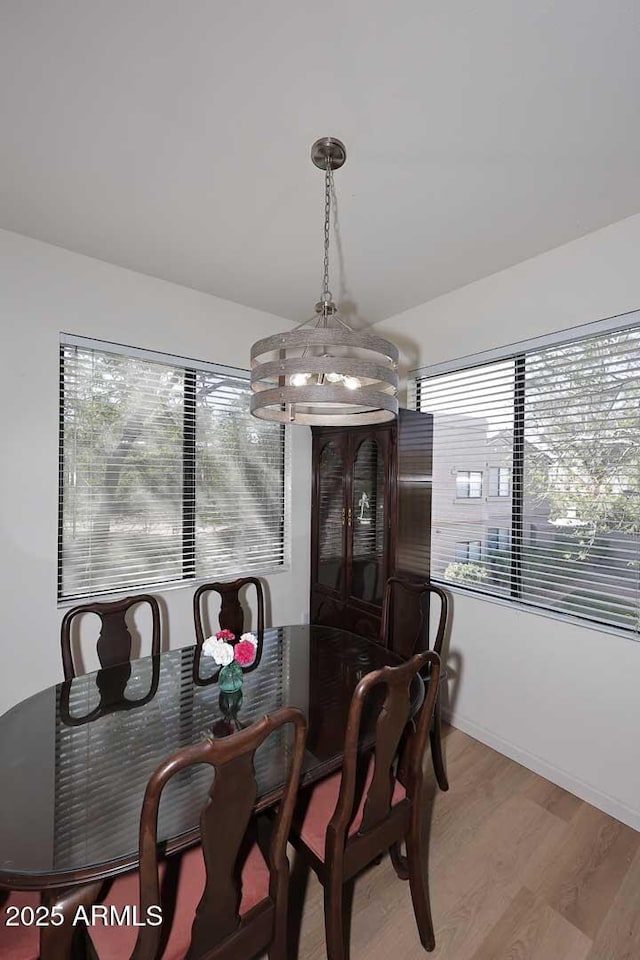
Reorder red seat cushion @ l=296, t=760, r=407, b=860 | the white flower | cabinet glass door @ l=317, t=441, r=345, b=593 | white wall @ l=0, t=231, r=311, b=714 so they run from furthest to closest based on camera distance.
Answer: cabinet glass door @ l=317, t=441, r=345, b=593
white wall @ l=0, t=231, r=311, b=714
the white flower
red seat cushion @ l=296, t=760, r=407, b=860

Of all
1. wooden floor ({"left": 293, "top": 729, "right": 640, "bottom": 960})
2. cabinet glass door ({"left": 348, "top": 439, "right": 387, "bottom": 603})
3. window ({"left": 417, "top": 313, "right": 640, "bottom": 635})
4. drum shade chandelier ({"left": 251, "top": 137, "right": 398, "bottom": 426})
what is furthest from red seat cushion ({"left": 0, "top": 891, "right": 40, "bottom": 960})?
window ({"left": 417, "top": 313, "right": 640, "bottom": 635})

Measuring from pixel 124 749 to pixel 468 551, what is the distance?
2.13 meters

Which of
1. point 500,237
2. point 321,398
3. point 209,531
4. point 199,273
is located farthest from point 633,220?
point 209,531

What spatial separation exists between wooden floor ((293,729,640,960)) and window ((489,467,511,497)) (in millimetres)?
1546

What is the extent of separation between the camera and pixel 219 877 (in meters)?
0.94

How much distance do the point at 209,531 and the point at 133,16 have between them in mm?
2372

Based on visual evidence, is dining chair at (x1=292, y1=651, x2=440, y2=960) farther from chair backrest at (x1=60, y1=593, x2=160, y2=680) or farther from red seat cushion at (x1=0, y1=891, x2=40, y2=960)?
chair backrest at (x1=60, y1=593, x2=160, y2=680)

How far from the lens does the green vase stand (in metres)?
1.59

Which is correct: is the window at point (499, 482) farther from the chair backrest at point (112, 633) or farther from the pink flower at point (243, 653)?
the chair backrest at point (112, 633)

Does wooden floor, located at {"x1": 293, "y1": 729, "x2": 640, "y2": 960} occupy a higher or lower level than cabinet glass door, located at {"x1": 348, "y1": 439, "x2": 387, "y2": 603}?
lower

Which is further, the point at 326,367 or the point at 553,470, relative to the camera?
the point at 553,470

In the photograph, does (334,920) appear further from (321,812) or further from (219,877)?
(219,877)

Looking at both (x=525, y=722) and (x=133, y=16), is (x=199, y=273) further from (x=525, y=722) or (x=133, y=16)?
(x=525, y=722)

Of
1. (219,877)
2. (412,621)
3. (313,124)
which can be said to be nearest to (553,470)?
(412,621)
